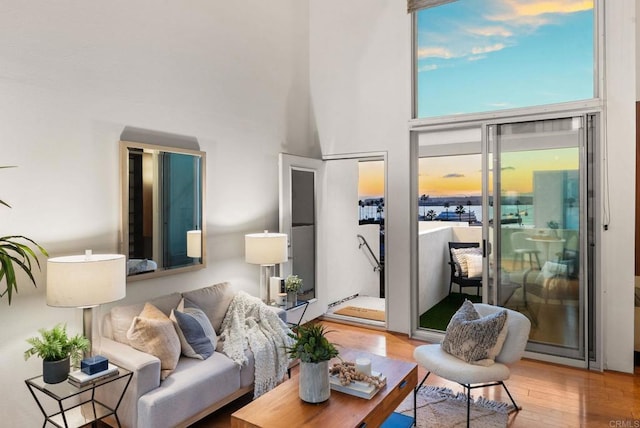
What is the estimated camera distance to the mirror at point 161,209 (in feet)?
10.2

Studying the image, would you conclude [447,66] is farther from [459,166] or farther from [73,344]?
[73,344]

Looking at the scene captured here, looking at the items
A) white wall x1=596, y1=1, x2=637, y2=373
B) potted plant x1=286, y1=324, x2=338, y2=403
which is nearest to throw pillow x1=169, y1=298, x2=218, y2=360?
potted plant x1=286, y1=324, x2=338, y2=403

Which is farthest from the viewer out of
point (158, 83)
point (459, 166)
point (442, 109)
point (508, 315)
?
point (459, 166)

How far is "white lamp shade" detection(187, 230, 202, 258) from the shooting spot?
11.8 ft

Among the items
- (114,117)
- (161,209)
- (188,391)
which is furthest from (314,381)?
(114,117)

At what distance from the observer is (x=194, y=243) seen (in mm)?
3643

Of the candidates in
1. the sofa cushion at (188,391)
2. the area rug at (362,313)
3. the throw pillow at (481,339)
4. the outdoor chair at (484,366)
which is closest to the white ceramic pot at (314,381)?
the sofa cushion at (188,391)

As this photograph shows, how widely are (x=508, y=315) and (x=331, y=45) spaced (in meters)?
3.87

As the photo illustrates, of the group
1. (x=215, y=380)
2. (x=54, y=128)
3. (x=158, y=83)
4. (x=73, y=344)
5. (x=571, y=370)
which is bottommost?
(x=571, y=370)

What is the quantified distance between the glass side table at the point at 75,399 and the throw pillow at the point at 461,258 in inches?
199

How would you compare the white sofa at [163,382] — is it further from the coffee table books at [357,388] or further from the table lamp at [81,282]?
the coffee table books at [357,388]

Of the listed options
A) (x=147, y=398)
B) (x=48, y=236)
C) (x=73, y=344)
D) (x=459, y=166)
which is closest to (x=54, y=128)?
(x=48, y=236)

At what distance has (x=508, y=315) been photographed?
9.31 feet

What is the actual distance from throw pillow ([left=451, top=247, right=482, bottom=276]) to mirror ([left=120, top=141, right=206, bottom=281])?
161 inches
